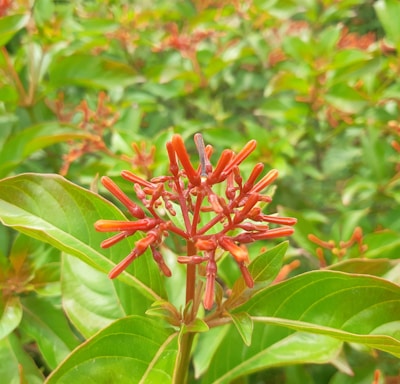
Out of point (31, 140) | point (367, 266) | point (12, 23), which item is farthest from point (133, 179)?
point (12, 23)

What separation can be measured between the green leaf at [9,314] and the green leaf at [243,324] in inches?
16.0

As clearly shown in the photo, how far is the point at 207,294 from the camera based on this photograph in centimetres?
52

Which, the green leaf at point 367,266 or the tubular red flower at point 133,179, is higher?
the tubular red flower at point 133,179

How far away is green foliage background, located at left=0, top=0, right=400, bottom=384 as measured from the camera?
2.62 feet

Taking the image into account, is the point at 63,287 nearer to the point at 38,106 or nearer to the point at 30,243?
the point at 30,243

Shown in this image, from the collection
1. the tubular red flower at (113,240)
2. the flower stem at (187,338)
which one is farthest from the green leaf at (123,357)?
the tubular red flower at (113,240)

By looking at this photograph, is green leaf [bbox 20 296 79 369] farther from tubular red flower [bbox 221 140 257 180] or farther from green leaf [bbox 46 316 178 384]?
tubular red flower [bbox 221 140 257 180]

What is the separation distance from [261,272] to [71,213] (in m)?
0.29

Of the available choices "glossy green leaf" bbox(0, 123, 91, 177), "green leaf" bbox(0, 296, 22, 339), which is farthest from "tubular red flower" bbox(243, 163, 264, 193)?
"glossy green leaf" bbox(0, 123, 91, 177)

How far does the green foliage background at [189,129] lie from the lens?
2.62 ft

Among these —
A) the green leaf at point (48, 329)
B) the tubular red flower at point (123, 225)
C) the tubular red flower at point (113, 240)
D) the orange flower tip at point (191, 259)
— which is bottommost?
the green leaf at point (48, 329)

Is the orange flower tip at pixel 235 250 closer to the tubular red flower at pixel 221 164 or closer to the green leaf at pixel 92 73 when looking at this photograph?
the tubular red flower at pixel 221 164

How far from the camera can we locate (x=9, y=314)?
836 millimetres

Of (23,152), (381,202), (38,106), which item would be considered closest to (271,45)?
(381,202)
